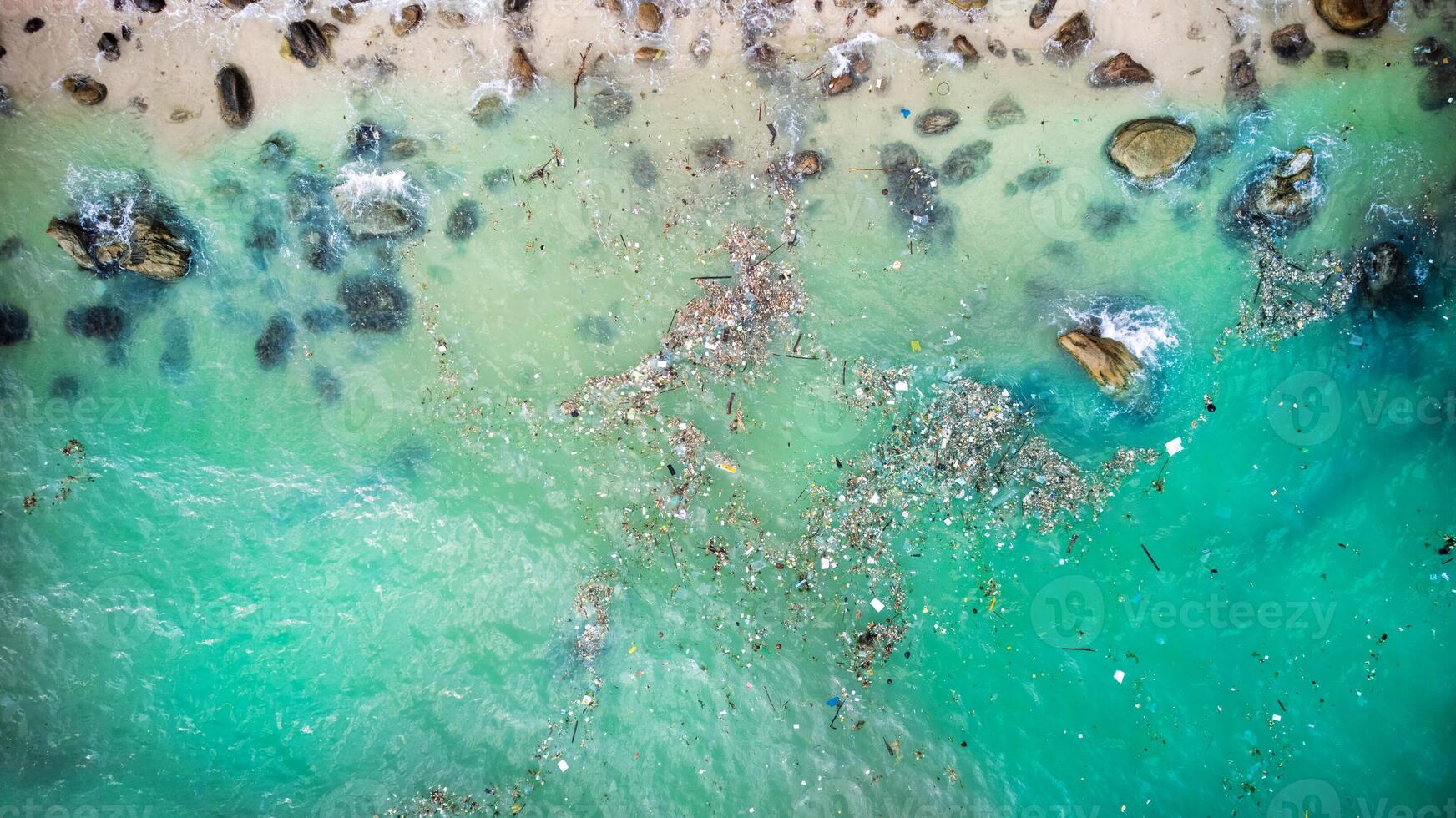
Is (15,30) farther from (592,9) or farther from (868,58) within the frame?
(868,58)

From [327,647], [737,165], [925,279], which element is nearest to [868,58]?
[737,165]

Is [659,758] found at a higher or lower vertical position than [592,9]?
lower

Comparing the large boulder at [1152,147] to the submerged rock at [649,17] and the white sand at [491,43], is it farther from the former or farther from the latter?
the submerged rock at [649,17]

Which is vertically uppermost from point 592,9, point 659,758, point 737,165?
point 592,9

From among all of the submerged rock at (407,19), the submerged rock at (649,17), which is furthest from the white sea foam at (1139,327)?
the submerged rock at (407,19)

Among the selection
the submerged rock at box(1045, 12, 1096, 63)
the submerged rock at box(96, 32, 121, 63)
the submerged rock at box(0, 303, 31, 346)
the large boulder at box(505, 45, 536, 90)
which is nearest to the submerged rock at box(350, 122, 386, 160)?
the large boulder at box(505, 45, 536, 90)

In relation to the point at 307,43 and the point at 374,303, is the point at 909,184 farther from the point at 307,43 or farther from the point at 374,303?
the point at 307,43

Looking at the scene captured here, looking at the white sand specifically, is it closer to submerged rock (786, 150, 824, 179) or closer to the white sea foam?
submerged rock (786, 150, 824, 179)

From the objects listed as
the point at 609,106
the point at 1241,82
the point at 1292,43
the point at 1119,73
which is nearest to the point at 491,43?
the point at 609,106
